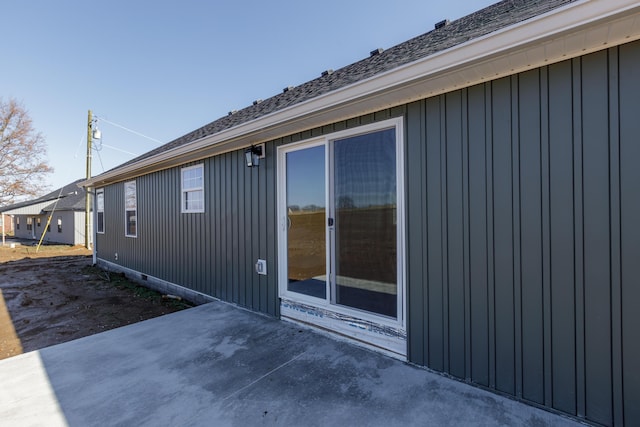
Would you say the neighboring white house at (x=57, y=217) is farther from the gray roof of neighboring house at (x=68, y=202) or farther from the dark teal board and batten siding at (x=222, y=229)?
the dark teal board and batten siding at (x=222, y=229)

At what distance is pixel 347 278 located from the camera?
292cm

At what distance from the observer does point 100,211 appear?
896 cm

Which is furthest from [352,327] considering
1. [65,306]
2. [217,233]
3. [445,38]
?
[65,306]

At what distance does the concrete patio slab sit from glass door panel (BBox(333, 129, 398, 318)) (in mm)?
526

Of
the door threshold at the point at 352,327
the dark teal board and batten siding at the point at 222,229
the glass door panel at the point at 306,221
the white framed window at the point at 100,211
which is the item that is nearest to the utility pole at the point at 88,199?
the white framed window at the point at 100,211

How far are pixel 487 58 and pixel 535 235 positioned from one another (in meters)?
1.15

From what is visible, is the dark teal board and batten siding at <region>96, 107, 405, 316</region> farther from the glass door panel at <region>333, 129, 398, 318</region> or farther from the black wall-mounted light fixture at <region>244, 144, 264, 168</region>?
the glass door panel at <region>333, 129, 398, 318</region>

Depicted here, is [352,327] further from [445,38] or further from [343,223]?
[445,38]

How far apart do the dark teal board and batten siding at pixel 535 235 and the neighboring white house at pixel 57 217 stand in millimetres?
19055

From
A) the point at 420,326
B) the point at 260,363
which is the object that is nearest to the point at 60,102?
the point at 260,363

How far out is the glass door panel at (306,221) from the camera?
3150 millimetres

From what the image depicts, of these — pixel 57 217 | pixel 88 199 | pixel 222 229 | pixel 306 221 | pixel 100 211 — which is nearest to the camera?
pixel 306 221

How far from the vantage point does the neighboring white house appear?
16.2 metres

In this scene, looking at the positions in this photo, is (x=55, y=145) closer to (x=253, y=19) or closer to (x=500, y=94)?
(x=253, y=19)
